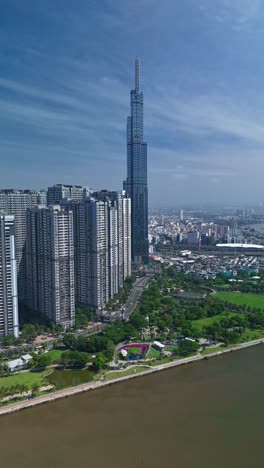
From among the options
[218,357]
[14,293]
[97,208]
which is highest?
[97,208]

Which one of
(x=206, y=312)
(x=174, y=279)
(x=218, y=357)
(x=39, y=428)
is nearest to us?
(x=39, y=428)

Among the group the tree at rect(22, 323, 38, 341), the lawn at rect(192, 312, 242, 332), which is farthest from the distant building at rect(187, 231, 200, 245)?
the tree at rect(22, 323, 38, 341)

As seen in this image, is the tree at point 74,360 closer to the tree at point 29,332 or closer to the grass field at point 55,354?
the grass field at point 55,354

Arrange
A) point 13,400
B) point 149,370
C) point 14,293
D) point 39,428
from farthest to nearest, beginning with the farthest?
point 14,293 < point 149,370 < point 13,400 < point 39,428

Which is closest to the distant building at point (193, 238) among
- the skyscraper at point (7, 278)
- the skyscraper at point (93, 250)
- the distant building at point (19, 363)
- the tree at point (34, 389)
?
the skyscraper at point (93, 250)

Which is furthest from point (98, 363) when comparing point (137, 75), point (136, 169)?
point (137, 75)

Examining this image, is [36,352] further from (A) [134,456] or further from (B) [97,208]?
(B) [97,208]

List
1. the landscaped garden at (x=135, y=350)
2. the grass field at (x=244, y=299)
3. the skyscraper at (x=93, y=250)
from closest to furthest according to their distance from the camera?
the landscaped garden at (x=135, y=350), the skyscraper at (x=93, y=250), the grass field at (x=244, y=299)

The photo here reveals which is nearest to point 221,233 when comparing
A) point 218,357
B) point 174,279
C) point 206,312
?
point 174,279
